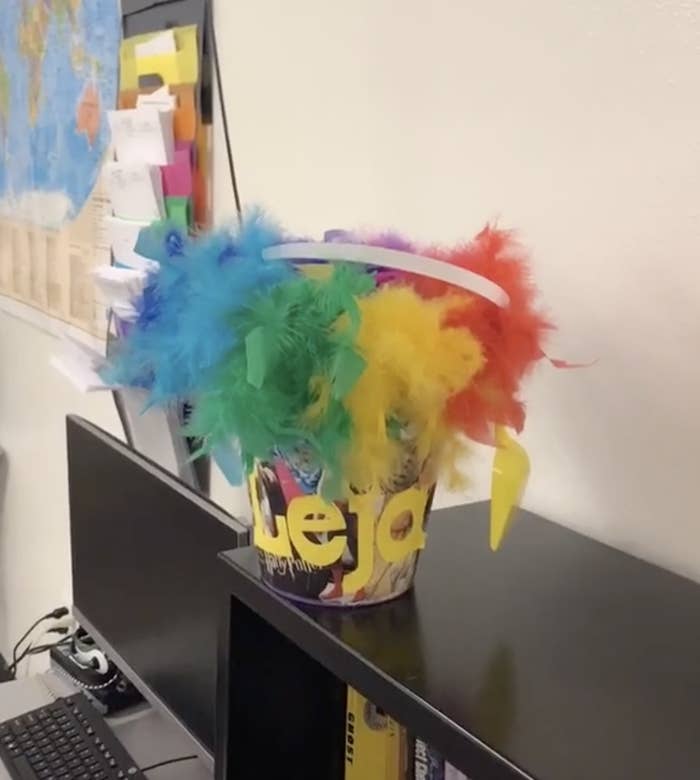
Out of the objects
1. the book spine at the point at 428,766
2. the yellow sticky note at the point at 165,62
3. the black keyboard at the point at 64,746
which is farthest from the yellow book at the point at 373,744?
the yellow sticky note at the point at 165,62

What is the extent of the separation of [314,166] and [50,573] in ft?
4.27

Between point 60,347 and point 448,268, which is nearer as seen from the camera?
point 448,268

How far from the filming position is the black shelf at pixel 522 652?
0.56 m

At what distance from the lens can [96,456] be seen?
4.62 feet

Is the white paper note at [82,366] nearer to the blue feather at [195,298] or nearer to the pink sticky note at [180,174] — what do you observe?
the pink sticky note at [180,174]

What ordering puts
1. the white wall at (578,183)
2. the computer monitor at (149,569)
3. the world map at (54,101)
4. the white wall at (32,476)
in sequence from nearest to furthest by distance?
1. the white wall at (578,183)
2. the computer monitor at (149,569)
3. the world map at (54,101)
4. the white wall at (32,476)

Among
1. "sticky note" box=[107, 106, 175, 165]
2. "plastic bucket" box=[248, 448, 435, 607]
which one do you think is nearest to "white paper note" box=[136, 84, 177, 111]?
"sticky note" box=[107, 106, 175, 165]

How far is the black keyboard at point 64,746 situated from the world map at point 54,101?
0.88 m

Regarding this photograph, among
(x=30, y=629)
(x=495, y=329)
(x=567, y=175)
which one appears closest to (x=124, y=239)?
(x=567, y=175)

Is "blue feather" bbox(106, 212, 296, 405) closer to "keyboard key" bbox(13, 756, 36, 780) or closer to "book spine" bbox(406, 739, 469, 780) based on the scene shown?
"book spine" bbox(406, 739, 469, 780)

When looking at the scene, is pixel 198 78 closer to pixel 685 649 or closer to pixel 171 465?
pixel 171 465

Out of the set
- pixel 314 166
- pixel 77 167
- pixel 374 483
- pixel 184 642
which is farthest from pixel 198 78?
pixel 374 483

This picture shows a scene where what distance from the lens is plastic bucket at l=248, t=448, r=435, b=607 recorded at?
2.27 feet

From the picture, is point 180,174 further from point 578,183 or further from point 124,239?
point 578,183
